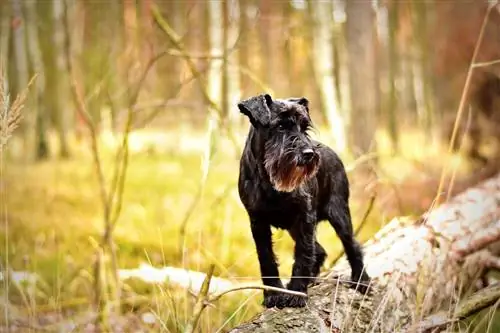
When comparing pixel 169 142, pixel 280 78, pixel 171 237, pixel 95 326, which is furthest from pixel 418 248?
pixel 280 78

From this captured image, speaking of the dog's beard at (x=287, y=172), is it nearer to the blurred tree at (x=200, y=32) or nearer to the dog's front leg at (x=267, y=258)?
the dog's front leg at (x=267, y=258)

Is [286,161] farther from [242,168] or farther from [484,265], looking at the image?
[484,265]

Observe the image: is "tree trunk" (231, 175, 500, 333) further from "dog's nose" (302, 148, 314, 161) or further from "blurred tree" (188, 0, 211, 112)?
"blurred tree" (188, 0, 211, 112)

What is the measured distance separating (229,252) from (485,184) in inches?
104

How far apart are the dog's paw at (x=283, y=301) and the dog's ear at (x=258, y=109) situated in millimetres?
884

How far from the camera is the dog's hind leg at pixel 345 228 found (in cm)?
337

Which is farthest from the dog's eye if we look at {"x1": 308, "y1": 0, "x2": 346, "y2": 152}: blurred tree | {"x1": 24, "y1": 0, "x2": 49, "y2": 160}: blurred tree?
{"x1": 24, "y1": 0, "x2": 49, "y2": 160}: blurred tree

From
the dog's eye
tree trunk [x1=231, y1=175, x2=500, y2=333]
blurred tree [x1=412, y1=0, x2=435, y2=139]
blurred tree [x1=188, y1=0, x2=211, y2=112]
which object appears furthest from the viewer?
blurred tree [x1=412, y1=0, x2=435, y2=139]

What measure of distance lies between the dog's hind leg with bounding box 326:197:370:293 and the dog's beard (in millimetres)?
767

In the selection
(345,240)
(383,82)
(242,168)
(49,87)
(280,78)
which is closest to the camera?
(242,168)

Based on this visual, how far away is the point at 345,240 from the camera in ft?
11.3

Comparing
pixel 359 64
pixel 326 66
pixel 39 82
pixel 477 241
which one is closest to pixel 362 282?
pixel 477 241

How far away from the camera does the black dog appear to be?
263cm

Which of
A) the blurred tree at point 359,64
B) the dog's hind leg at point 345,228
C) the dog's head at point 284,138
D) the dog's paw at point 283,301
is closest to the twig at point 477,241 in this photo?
the dog's hind leg at point 345,228
